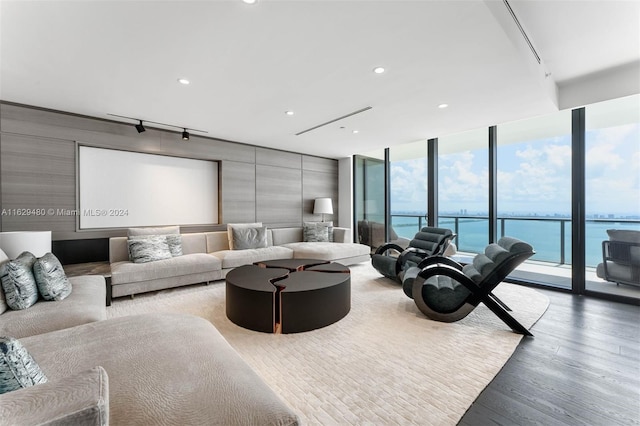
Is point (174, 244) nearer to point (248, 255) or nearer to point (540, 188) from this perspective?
point (248, 255)

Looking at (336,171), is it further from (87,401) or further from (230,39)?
(87,401)

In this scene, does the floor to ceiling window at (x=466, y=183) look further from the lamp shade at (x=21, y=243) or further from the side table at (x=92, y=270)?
the lamp shade at (x=21, y=243)

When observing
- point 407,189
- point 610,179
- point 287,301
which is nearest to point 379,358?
point 287,301

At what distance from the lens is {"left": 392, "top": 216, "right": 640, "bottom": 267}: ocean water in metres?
3.73

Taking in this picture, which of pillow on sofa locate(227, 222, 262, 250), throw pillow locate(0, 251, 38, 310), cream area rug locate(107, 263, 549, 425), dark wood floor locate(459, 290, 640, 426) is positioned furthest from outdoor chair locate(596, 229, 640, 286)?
throw pillow locate(0, 251, 38, 310)

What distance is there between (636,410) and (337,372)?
1.83 m

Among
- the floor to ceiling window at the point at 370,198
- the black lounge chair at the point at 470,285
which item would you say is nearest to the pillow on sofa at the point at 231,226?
the floor to ceiling window at the point at 370,198

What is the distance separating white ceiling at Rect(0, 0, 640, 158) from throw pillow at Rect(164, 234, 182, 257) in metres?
1.84

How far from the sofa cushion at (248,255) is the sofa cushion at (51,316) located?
85.3 inches

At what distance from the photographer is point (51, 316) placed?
1982mm

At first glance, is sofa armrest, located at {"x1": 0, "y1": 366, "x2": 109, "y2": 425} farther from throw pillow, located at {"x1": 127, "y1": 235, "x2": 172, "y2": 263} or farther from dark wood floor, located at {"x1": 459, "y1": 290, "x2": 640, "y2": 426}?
throw pillow, located at {"x1": 127, "y1": 235, "x2": 172, "y2": 263}

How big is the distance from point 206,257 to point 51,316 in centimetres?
242

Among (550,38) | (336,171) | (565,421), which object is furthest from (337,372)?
(336,171)

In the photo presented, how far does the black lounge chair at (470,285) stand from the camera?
266 cm
